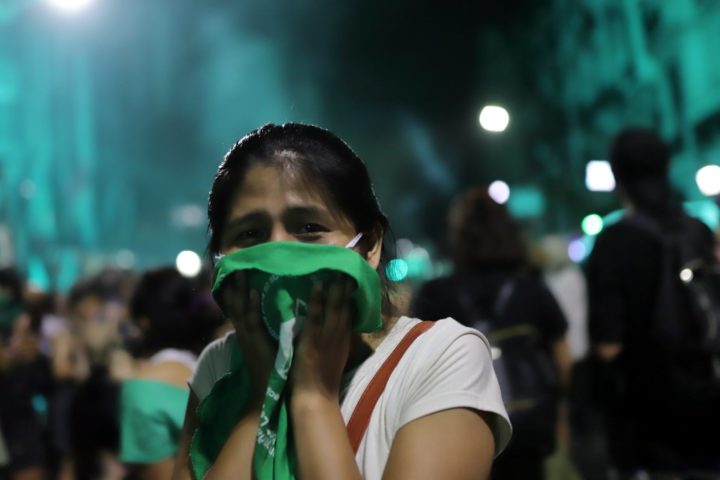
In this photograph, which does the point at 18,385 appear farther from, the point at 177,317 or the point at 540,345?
the point at 540,345

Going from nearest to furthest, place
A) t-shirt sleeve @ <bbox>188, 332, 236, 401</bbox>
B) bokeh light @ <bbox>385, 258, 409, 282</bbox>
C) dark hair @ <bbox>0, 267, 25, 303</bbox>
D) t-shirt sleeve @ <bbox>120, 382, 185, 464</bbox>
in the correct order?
t-shirt sleeve @ <bbox>188, 332, 236, 401</bbox>
bokeh light @ <bbox>385, 258, 409, 282</bbox>
t-shirt sleeve @ <bbox>120, 382, 185, 464</bbox>
dark hair @ <bbox>0, 267, 25, 303</bbox>

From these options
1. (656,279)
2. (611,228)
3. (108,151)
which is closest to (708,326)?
(656,279)

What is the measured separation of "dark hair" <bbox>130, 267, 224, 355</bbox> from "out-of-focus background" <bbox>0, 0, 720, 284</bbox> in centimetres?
51

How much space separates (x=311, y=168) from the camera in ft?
6.86

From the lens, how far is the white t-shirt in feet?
6.29

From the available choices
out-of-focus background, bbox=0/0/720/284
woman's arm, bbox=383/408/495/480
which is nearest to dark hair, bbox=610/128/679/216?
out-of-focus background, bbox=0/0/720/284

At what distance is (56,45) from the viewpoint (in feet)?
157

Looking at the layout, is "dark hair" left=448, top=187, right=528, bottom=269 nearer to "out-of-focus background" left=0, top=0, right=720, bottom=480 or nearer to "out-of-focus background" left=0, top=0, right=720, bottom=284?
"out-of-focus background" left=0, top=0, right=720, bottom=480

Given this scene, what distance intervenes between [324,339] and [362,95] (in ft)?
75.2

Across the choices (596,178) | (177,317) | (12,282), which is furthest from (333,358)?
(596,178)

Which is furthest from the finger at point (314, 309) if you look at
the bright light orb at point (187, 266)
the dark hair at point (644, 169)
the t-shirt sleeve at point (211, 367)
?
the dark hair at point (644, 169)

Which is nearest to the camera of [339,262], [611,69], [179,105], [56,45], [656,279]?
[339,262]

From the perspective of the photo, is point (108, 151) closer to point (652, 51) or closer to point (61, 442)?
point (652, 51)

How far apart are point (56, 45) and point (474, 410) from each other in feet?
160
